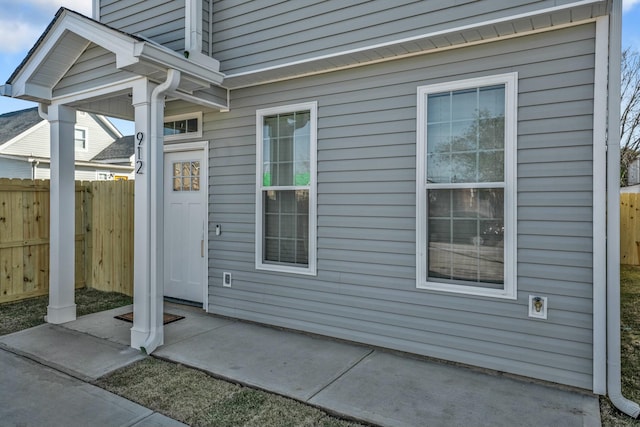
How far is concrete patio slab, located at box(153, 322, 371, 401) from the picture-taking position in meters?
3.22

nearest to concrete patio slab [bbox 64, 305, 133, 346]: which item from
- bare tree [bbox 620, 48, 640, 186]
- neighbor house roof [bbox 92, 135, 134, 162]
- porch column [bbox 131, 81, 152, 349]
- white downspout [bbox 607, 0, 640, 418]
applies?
porch column [bbox 131, 81, 152, 349]

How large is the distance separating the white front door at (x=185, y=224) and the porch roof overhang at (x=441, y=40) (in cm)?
146

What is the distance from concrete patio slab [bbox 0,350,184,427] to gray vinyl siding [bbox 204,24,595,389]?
193 centimetres

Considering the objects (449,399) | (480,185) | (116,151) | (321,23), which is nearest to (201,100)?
(321,23)

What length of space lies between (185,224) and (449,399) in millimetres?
4039

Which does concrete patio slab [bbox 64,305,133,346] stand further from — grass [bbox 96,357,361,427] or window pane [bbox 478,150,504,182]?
window pane [bbox 478,150,504,182]

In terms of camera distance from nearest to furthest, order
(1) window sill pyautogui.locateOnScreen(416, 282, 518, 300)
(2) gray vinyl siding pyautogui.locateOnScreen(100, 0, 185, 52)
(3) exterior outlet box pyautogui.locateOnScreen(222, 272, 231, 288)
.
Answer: (1) window sill pyautogui.locateOnScreen(416, 282, 518, 300) → (2) gray vinyl siding pyautogui.locateOnScreen(100, 0, 185, 52) → (3) exterior outlet box pyautogui.locateOnScreen(222, 272, 231, 288)

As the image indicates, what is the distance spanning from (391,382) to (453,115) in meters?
2.39

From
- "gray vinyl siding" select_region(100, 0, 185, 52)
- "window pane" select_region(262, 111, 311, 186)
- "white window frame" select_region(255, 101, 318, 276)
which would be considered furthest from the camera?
"gray vinyl siding" select_region(100, 0, 185, 52)

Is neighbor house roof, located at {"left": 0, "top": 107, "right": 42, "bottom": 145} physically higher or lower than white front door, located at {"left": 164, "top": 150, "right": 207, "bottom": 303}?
higher

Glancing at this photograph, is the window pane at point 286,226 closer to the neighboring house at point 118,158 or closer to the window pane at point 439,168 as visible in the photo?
the window pane at point 439,168

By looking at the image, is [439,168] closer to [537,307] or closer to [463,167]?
[463,167]

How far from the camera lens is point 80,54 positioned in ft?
14.6

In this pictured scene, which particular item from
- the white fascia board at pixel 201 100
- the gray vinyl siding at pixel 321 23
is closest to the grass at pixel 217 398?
the white fascia board at pixel 201 100
